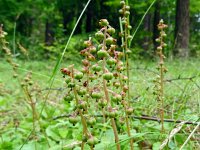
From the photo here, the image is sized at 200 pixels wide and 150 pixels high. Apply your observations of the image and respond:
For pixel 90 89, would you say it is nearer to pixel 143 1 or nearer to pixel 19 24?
pixel 143 1

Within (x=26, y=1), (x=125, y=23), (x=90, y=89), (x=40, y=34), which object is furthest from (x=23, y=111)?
(x=40, y=34)

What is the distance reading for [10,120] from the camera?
9.70 feet

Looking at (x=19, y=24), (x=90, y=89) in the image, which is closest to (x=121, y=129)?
(x=90, y=89)

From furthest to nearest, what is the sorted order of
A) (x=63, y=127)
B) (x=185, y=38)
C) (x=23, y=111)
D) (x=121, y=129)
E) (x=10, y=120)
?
(x=185, y=38) → (x=23, y=111) → (x=10, y=120) → (x=63, y=127) → (x=121, y=129)

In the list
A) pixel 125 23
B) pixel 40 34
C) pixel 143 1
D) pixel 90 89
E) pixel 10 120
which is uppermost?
pixel 40 34

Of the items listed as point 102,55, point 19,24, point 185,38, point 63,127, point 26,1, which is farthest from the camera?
point 19,24

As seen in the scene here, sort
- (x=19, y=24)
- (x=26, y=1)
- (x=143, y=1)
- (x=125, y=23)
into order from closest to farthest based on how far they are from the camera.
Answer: (x=125, y=23)
(x=143, y=1)
(x=26, y=1)
(x=19, y=24)

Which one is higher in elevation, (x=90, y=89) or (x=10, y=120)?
(x=90, y=89)

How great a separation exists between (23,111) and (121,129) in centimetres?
165

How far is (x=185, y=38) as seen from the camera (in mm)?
10469

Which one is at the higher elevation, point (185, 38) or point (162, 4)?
point (162, 4)

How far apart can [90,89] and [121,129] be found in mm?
837

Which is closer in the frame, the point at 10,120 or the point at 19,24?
the point at 10,120

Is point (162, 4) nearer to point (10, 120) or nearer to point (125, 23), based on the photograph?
point (10, 120)
